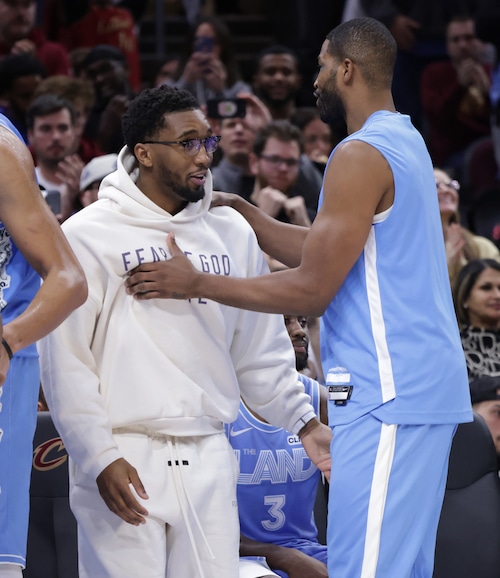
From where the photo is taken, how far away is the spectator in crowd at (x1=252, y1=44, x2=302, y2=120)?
26.8 feet

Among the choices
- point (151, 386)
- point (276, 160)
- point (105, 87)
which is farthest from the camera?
point (105, 87)

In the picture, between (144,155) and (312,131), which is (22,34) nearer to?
(312,131)

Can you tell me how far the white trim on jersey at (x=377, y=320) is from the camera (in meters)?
Result: 2.89

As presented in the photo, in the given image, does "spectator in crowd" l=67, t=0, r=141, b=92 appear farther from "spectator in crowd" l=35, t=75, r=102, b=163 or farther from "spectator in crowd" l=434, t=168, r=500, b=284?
"spectator in crowd" l=434, t=168, r=500, b=284

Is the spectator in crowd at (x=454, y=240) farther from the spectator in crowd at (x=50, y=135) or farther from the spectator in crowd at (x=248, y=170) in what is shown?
the spectator in crowd at (x=50, y=135)

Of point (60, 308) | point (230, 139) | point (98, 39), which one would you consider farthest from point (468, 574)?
point (98, 39)

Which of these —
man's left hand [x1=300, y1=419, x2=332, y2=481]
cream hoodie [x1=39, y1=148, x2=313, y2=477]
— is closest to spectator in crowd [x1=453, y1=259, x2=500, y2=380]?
man's left hand [x1=300, y1=419, x2=332, y2=481]

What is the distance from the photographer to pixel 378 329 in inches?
115

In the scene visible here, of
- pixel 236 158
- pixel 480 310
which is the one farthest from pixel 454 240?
pixel 236 158

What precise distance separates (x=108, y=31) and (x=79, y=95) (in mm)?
1974

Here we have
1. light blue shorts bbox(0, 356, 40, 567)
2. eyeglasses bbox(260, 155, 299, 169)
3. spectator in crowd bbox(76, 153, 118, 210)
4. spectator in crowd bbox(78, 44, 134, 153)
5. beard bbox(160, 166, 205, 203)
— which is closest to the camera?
light blue shorts bbox(0, 356, 40, 567)

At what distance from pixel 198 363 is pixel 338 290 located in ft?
1.48

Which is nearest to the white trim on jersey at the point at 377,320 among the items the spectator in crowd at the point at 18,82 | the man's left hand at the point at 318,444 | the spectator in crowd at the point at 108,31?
the man's left hand at the point at 318,444

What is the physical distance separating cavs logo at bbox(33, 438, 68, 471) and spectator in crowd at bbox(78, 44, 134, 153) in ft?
11.7
